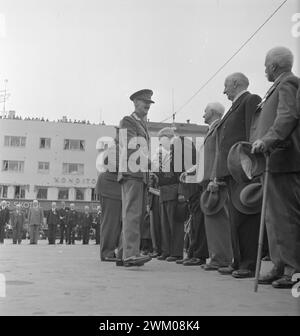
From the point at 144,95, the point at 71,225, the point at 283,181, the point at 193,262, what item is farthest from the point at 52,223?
the point at 283,181

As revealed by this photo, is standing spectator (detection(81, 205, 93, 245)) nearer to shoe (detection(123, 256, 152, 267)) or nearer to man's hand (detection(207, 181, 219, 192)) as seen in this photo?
shoe (detection(123, 256, 152, 267))

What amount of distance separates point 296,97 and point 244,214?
119 cm

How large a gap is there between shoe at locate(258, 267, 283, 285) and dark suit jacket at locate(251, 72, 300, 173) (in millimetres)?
756

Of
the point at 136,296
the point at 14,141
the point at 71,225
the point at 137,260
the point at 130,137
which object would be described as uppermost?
the point at 14,141

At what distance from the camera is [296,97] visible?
3367 mm

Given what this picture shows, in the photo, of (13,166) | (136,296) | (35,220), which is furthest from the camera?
(13,166)

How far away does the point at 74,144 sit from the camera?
45.9 metres

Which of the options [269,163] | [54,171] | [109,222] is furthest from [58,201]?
[269,163]

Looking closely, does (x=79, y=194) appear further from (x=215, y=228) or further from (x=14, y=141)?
(x=215, y=228)

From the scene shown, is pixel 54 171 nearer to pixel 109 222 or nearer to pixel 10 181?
pixel 10 181

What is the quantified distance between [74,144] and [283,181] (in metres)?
43.3

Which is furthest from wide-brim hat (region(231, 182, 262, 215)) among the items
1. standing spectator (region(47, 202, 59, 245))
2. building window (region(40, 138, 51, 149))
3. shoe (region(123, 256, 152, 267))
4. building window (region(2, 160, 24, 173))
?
building window (region(40, 138, 51, 149))

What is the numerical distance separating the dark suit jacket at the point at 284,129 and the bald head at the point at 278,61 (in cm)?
13

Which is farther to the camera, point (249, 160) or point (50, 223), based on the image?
point (50, 223)
